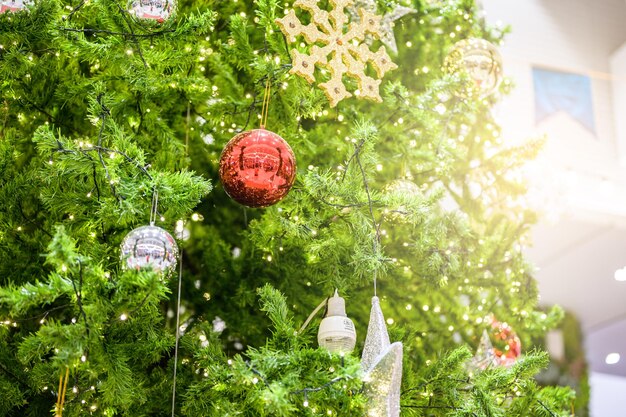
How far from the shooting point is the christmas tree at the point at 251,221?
A: 1.30m

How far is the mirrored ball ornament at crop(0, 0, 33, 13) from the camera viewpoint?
5.00 ft

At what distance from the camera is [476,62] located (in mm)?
2193

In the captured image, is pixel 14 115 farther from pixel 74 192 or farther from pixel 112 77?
pixel 74 192

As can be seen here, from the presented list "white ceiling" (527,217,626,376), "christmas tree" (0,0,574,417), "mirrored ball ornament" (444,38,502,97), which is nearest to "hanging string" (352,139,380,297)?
"christmas tree" (0,0,574,417)

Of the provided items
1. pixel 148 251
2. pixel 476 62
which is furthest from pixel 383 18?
pixel 148 251

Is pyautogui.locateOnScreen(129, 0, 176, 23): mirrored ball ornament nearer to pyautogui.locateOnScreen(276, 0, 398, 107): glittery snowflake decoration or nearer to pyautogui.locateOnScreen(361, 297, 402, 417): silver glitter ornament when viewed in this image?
pyautogui.locateOnScreen(276, 0, 398, 107): glittery snowflake decoration

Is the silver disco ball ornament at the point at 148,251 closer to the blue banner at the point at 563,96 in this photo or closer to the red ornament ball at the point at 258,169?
the red ornament ball at the point at 258,169

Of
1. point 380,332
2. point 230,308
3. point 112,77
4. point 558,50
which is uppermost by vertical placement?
point 558,50

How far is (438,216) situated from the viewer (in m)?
1.85

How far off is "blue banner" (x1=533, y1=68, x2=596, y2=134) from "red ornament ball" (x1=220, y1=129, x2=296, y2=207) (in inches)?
140

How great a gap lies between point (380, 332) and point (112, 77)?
0.89 metres

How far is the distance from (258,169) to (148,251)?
31cm

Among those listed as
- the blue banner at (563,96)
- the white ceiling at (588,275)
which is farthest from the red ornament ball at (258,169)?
the white ceiling at (588,275)

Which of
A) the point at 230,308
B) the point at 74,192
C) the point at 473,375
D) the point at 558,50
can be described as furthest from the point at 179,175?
the point at 558,50
